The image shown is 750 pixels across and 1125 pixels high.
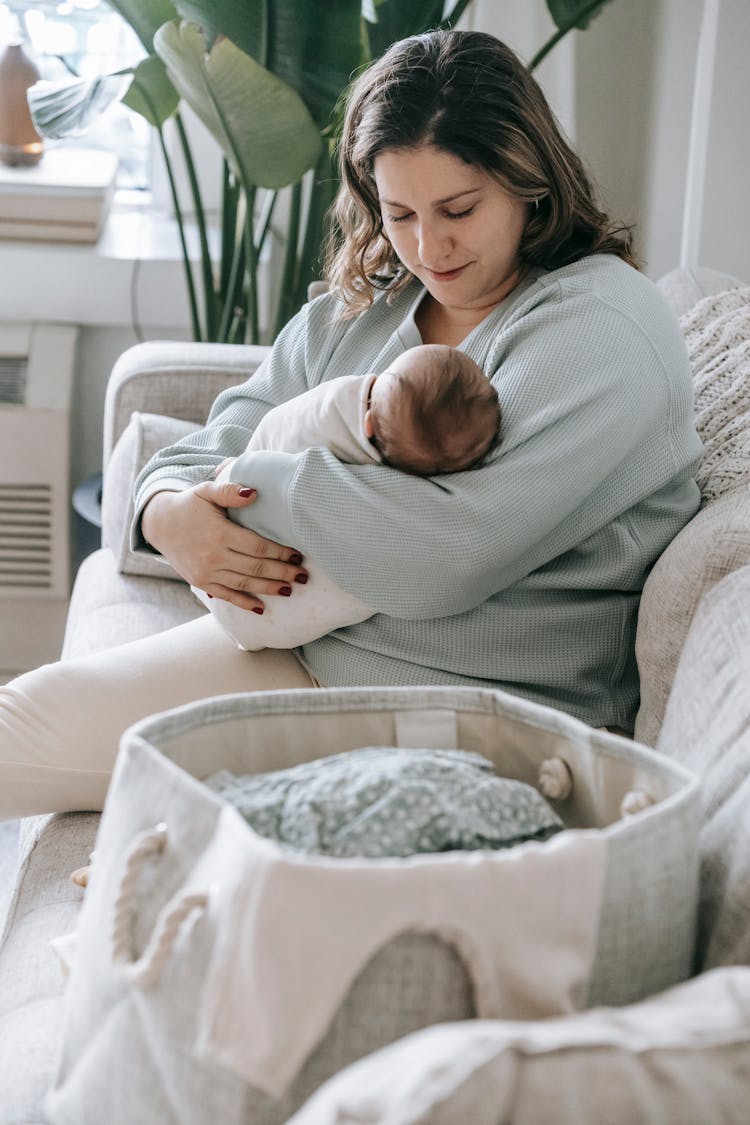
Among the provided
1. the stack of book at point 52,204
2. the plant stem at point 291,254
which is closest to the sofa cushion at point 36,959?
the plant stem at point 291,254

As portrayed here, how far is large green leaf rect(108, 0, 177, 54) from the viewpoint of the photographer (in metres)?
2.13

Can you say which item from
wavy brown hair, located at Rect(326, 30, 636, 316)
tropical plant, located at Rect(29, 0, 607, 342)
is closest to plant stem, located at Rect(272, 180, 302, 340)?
tropical plant, located at Rect(29, 0, 607, 342)

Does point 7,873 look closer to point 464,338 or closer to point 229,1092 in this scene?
point 464,338

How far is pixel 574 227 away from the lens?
140 centimetres

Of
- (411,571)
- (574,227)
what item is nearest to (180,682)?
(411,571)

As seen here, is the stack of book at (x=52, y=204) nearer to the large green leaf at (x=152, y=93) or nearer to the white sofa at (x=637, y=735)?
the large green leaf at (x=152, y=93)

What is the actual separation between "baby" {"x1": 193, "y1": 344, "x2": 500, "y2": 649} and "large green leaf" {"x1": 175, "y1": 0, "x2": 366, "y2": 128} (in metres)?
0.90

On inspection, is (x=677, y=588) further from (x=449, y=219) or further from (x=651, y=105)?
(x=651, y=105)

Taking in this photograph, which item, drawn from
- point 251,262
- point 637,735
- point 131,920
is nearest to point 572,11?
point 251,262

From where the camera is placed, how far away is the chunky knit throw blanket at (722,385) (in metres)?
1.33

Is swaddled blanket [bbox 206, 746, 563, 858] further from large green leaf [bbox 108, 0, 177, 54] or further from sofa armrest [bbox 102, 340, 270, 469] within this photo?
large green leaf [bbox 108, 0, 177, 54]

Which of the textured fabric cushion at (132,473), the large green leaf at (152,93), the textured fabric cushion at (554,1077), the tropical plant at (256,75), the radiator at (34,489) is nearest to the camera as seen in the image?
the textured fabric cushion at (554,1077)

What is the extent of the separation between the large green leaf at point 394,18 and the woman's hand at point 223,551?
109cm

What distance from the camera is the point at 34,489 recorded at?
2.55m
